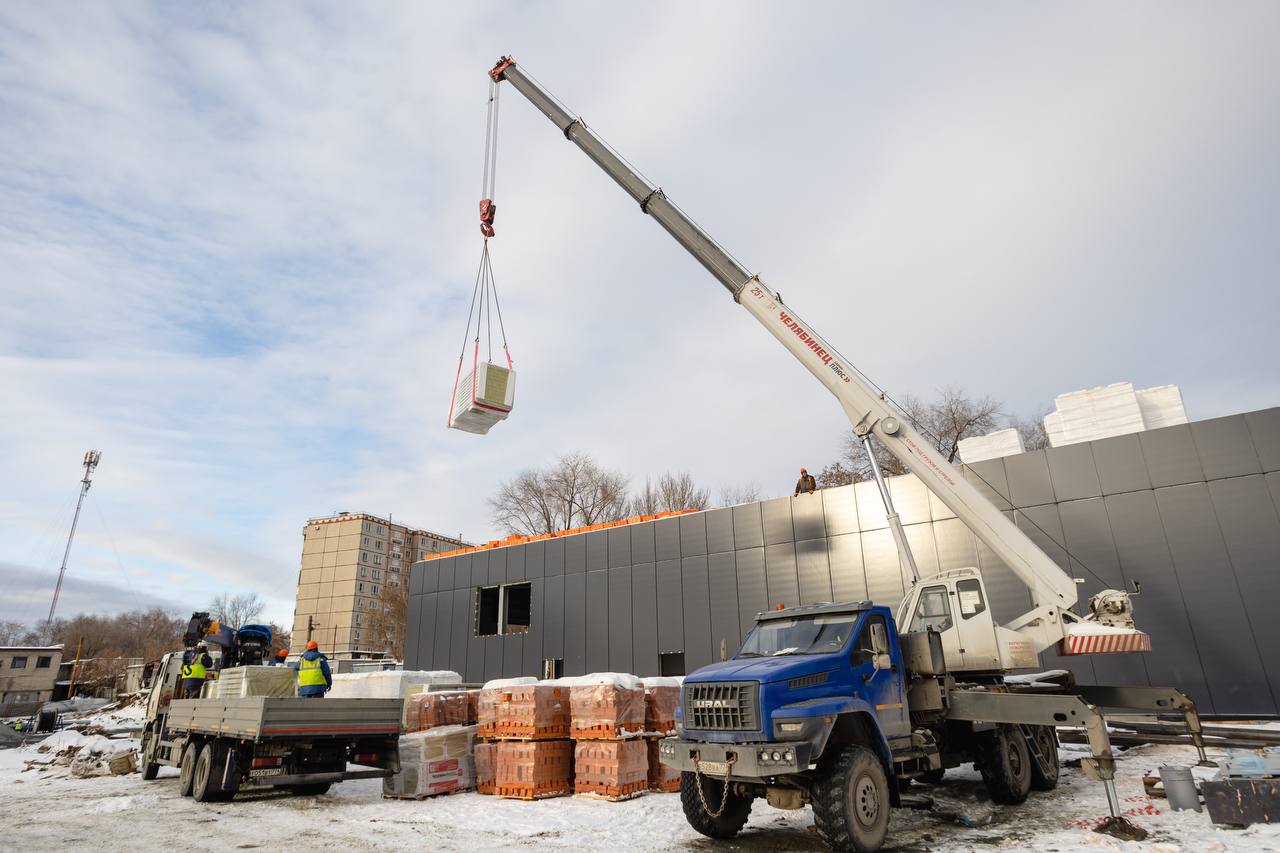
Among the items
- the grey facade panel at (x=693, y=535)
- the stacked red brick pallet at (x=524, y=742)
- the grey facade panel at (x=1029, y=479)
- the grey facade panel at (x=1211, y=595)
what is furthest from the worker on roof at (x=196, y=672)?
the grey facade panel at (x=1211, y=595)

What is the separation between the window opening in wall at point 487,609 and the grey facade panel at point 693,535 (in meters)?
10.4

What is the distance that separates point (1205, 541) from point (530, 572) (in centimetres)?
2260

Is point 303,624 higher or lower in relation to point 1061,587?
higher

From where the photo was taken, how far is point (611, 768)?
34.7 feet

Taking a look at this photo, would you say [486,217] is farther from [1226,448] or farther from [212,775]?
[1226,448]

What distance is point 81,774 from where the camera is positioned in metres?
14.9

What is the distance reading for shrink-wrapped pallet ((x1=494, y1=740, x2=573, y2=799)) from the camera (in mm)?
10906

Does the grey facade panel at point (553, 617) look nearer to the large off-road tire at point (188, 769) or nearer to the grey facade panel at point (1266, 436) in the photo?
the large off-road tire at point (188, 769)

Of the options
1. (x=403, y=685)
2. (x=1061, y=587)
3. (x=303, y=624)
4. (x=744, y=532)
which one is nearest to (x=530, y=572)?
(x=744, y=532)

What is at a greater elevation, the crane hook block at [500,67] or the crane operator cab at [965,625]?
the crane hook block at [500,67]

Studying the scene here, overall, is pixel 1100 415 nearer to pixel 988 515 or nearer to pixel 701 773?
pixel 988 515

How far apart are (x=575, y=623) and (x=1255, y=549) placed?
20.8 metres

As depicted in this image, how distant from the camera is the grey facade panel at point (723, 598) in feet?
75.4

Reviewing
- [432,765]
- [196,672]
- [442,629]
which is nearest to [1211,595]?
[432,765]
